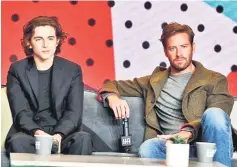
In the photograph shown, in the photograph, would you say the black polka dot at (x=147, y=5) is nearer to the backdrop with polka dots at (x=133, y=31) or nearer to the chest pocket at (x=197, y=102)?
the backdrop with polka dots at (x=133, y=31)

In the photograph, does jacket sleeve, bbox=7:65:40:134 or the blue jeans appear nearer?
the blue jeans

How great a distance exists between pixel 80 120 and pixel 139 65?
489 millimetres

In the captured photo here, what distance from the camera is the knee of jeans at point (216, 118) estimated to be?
2.06m

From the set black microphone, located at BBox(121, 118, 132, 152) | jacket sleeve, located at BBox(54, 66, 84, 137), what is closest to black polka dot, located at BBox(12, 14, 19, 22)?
jacket sleeve, located at BBox(54, 66, 84, 137)

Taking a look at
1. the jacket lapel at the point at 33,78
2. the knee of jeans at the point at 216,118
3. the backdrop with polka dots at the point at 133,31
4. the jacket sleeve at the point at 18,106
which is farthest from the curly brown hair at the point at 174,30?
the jacket sleeve at the point at 18,106

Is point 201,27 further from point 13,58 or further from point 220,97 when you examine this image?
point 13,58

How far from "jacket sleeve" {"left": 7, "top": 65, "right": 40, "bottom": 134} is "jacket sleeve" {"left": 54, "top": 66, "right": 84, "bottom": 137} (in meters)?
0.13

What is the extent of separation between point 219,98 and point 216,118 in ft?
0.81

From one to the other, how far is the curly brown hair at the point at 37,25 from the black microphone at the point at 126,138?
0.57 m

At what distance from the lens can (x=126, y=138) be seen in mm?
2342

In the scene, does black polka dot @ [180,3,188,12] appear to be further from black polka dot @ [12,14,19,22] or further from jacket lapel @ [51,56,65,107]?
black polka dot @ [12,14,19,22]

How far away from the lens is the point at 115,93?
2.42 m

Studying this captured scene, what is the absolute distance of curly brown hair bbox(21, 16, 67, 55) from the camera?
97.9 inches

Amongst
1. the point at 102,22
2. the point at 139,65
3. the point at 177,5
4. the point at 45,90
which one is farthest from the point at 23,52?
the point at 177,5
